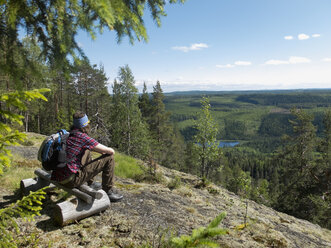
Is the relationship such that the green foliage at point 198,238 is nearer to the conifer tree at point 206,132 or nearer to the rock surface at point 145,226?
the rock surface at point 145,226

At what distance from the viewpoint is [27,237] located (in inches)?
147

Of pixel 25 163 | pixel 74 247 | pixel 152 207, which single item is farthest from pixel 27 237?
pixel 25 163

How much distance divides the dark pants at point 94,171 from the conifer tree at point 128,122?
18.4m

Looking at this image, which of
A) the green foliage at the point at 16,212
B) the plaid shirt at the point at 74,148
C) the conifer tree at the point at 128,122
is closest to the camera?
the green foliage at the point at 16,212

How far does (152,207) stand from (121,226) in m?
1.45

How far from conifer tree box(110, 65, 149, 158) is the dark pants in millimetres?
18370

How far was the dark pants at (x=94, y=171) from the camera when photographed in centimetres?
434

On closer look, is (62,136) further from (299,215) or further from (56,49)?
(299,215)

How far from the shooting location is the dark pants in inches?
A: 171

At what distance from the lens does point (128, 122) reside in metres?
23.8

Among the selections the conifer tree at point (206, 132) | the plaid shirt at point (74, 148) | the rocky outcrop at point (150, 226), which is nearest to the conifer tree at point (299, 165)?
the conifer tree at point (206, 132)

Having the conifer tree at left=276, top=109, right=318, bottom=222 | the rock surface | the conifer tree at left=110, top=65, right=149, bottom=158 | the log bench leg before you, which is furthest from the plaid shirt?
the conifer tree at left=276, top=109, right=318, bottom=222

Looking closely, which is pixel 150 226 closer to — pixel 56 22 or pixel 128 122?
pixel 56 22

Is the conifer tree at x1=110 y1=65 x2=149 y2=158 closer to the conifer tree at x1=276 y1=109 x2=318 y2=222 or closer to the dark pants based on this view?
the conifer tree at x1=276 y1=109 x2=318 y2=222
